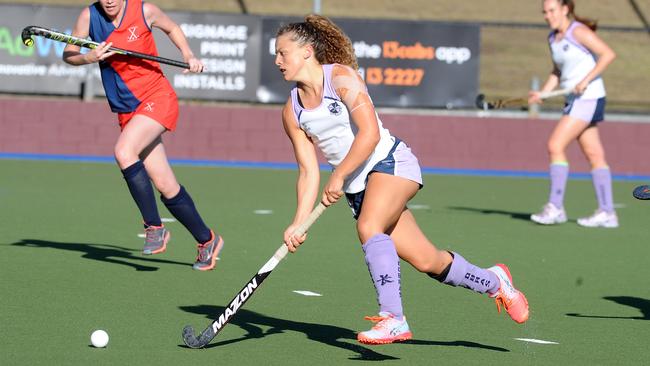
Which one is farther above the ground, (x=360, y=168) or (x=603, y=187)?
(x=360, y=168)

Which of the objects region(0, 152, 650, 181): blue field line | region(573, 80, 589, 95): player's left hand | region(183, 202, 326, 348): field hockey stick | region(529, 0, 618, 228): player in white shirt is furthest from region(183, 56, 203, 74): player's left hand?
region(0, 152, 650, 181): blue field line

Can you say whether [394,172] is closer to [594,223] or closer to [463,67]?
[594,223]

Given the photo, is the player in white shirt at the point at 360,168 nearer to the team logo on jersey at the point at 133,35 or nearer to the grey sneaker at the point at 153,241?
the grey sneaker at the point at 153,241

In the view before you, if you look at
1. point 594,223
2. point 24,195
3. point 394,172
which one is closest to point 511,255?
point 594,223

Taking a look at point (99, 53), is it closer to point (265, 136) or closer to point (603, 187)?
point (603, 187)

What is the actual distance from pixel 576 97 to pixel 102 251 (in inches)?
171

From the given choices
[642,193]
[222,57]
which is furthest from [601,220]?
[222,57]

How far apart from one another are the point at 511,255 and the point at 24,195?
487 centimetres

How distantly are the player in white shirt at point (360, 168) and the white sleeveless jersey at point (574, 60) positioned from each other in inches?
210

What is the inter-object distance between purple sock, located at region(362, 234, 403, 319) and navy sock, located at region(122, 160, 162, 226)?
8.73 ft

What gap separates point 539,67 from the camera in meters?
28.5

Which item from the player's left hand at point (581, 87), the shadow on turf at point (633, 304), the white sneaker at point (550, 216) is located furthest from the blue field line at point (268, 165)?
the shadow on turf at point (633, 304)

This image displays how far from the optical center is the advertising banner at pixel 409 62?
56.9 feet

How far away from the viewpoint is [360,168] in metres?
5.68
